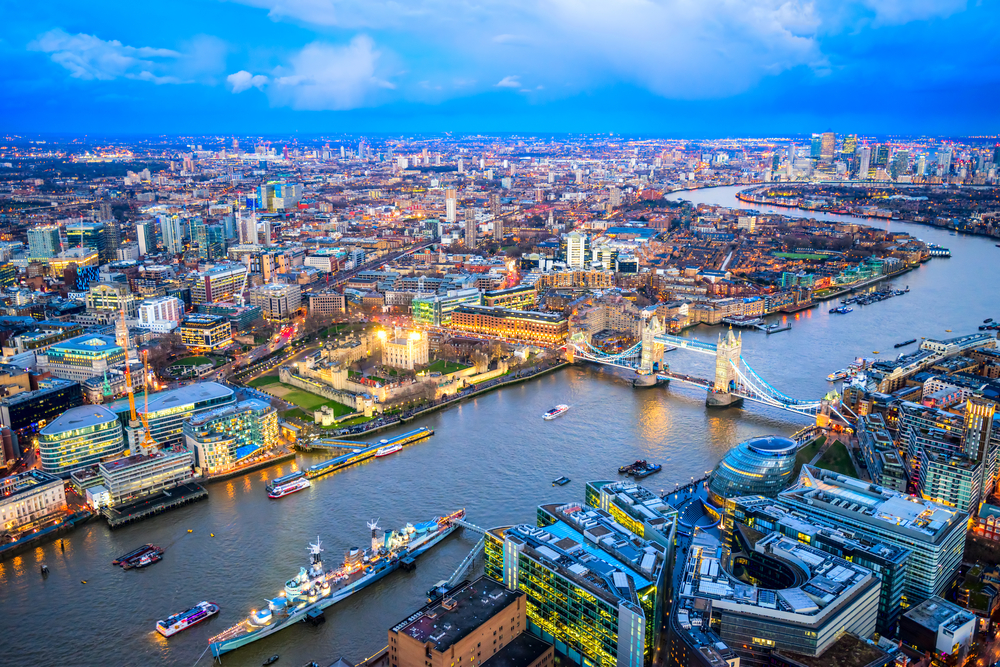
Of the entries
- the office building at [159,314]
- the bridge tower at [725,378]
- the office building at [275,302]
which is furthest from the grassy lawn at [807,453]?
the office building at [159,314]

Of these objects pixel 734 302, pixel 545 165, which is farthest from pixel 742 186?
pixel 734 302

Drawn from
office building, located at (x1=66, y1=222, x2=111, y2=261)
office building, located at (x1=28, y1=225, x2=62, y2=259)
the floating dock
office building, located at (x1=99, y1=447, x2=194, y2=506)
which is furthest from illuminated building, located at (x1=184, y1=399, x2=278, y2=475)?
office building, located at (x1=66, y1=222, x2=111, y2=261)

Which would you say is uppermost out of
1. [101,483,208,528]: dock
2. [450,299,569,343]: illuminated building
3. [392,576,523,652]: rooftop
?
[450,299,569,343]: illuminated building

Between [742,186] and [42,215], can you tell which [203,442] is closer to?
[42,215]

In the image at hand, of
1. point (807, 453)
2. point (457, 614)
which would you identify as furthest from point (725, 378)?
point (457, 614)

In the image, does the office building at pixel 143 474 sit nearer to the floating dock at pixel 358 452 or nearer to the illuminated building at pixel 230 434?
the illuminated building at pixel 230 434

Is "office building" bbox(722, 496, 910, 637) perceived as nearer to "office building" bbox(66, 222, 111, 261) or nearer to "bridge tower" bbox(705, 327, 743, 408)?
"bridge tower" bbox(705, 327, 743, 408)
